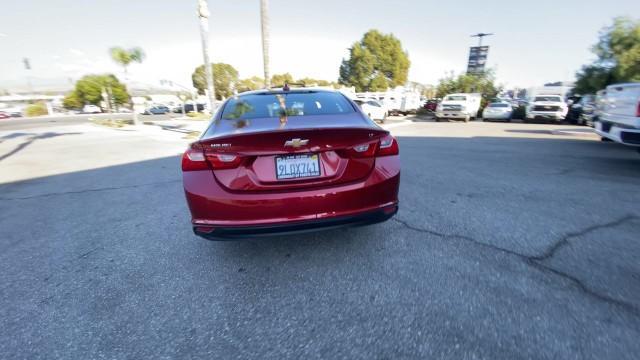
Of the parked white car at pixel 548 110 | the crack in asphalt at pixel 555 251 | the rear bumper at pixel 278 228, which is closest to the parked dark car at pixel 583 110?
the parked white car at pixel 548 110

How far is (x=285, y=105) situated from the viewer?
3219 mm

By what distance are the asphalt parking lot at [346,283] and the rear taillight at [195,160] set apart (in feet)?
3.12

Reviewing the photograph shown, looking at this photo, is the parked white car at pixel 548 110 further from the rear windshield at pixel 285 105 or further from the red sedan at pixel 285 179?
the red sedan at pixel 285 179

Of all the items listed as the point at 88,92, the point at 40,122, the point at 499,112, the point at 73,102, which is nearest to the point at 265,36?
the point at 499,112

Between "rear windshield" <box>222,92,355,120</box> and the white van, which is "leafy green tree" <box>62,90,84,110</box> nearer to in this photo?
the white van

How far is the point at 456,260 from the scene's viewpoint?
2.66 meters

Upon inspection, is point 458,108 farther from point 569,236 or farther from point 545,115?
point 569,236

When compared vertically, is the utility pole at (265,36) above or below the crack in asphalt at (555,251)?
above

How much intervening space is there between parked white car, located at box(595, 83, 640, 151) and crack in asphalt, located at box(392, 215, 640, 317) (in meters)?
2.64

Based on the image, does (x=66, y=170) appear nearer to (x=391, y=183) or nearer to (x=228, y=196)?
(x=228, y=196)

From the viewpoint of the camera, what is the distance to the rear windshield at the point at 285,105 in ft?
9.86

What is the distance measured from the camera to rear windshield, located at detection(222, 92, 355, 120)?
3.01m

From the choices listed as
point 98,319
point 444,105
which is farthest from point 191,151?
point 444,105

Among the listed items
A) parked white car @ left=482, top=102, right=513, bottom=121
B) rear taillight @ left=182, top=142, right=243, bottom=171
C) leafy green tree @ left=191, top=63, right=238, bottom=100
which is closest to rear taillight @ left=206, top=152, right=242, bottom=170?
rear taillight @ left=182, top=142, right=243, bottom=171
